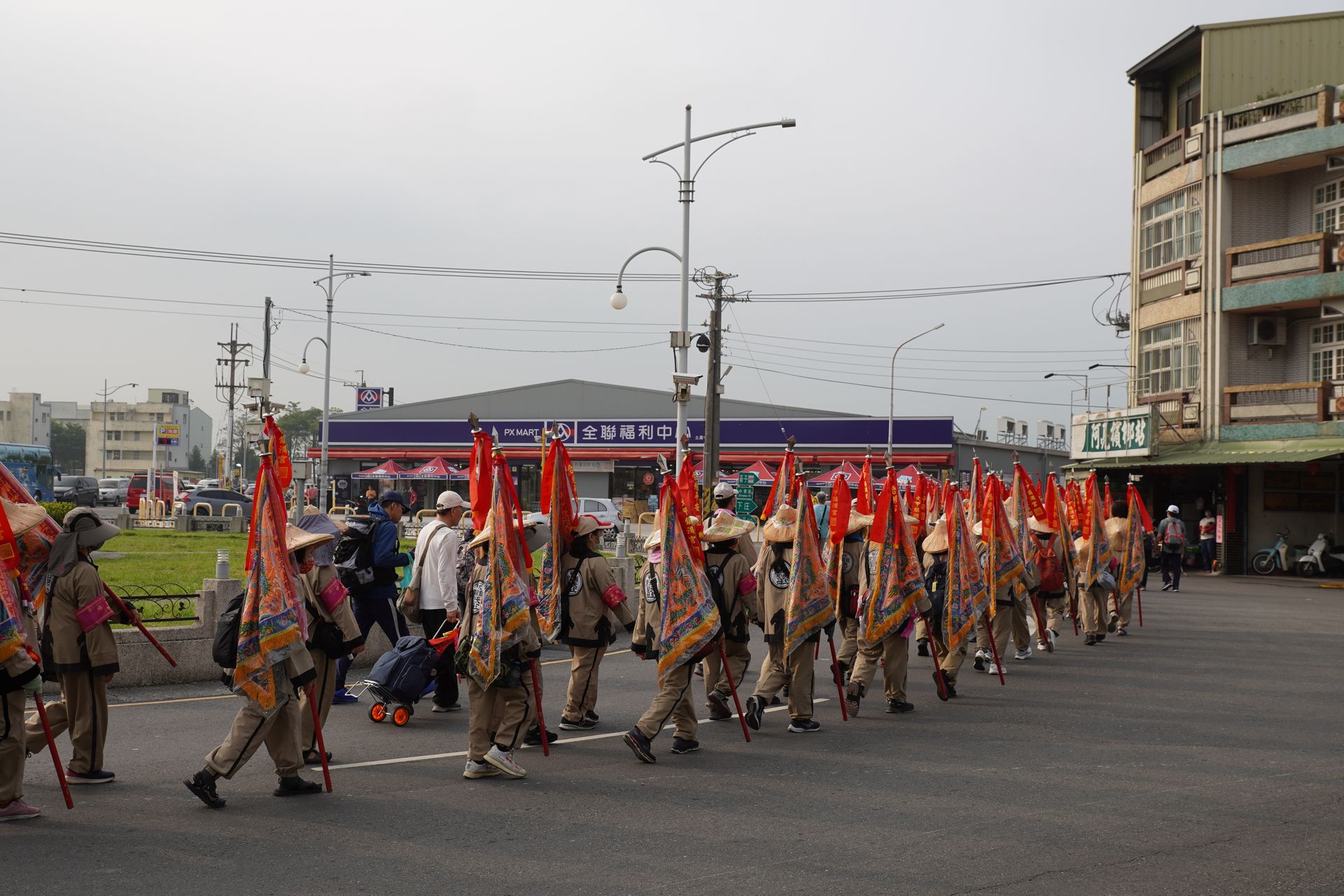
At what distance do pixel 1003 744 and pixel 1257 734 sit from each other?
86.9 inches

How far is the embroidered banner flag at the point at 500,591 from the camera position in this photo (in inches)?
309

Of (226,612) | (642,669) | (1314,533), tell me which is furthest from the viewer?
(1314,533)

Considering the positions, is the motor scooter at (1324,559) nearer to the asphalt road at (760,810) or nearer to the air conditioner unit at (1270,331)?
the air conditioner unit at (1270,331)

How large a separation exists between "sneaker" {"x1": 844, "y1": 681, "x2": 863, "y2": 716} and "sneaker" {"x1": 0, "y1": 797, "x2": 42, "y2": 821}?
6.32 metres

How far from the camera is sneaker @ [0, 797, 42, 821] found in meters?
6.57

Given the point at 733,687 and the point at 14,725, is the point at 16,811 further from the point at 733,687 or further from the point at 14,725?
the point at 733,687

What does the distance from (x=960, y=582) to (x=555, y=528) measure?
4654mm

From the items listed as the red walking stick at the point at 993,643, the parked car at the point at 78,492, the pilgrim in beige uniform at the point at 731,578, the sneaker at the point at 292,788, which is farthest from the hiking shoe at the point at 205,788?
the parked car at the point at 78,492

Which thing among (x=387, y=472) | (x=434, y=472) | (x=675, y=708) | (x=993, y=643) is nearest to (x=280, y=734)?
(x=675, y=708)

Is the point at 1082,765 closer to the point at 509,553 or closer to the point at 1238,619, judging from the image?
the point at 509,553

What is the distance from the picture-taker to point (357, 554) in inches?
416

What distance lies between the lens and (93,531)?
297 inches

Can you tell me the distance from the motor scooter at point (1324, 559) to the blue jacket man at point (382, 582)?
26462 mm

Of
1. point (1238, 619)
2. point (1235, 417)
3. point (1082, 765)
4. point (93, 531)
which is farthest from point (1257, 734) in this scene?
point (1235, 417)
